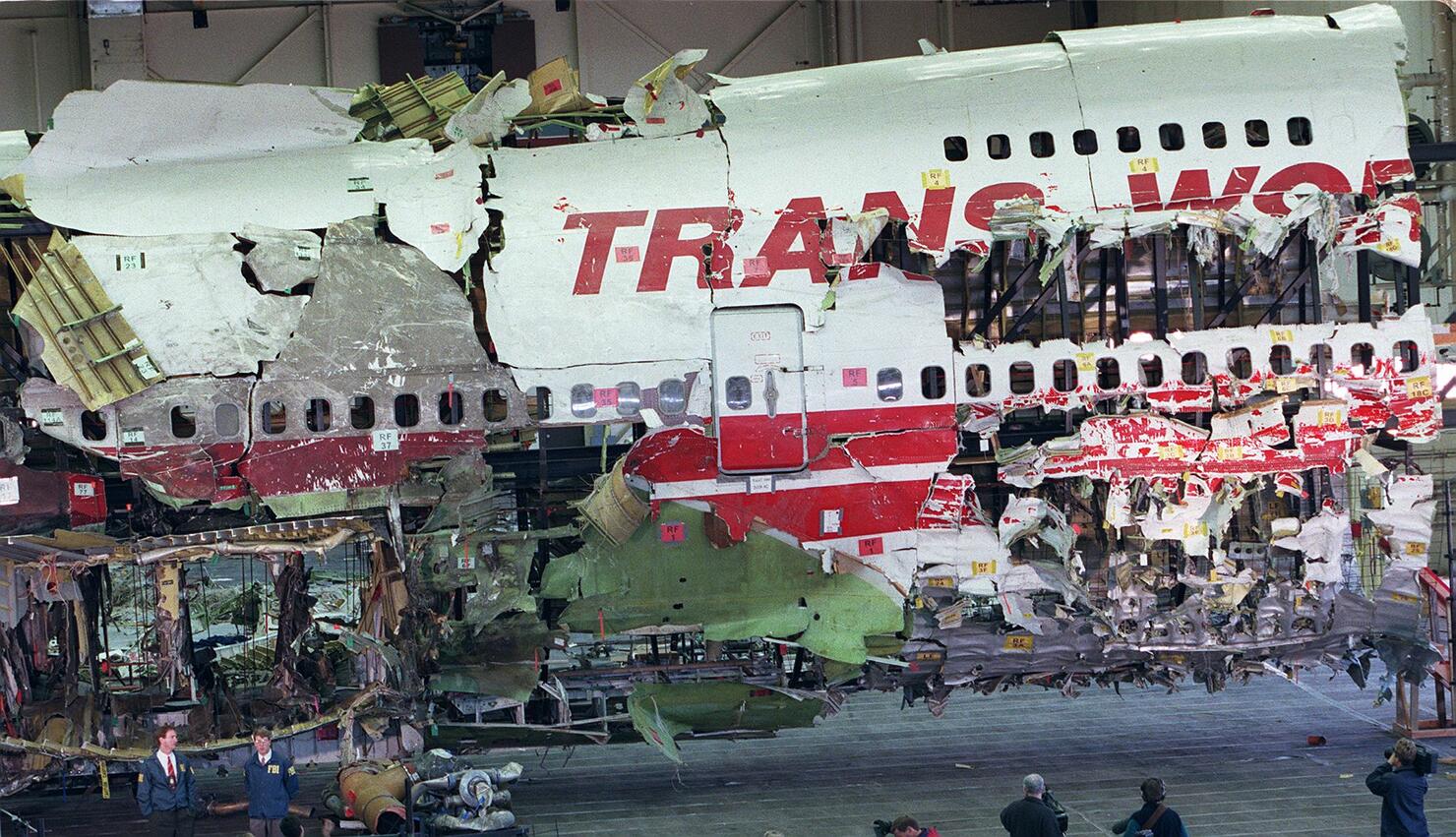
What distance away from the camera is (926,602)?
17.0 meters

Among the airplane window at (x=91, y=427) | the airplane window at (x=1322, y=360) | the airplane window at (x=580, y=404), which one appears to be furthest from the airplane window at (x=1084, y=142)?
the airplane window at (x=91, y=427)

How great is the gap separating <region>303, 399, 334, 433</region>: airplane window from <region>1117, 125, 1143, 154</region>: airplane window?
8.64 metres

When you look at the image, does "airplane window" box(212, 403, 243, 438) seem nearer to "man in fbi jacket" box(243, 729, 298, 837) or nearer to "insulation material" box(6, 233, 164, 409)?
"insulation material" box(6, 233, 164, 409)

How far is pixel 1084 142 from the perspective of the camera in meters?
16.7

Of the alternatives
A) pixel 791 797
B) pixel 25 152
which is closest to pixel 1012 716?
pixel 791 797

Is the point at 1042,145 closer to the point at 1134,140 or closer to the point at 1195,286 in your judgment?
the point at 1134,140

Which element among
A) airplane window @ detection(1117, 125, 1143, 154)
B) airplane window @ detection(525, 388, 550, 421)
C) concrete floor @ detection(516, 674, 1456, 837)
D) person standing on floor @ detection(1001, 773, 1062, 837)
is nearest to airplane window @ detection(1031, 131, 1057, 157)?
airplane window @ detection(1117, 125, 1143, 154)

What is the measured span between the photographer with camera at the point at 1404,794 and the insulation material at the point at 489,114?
34.7ft

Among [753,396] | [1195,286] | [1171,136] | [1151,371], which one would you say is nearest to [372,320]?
[753,396]

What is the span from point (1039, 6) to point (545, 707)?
22310 mm

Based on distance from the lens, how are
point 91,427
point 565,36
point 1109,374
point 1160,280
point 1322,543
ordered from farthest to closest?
point 565,36 < point 1160,280 < point 1322,543 < point 1109,374 < point 91,427

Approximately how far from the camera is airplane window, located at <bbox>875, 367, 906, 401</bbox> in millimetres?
16484

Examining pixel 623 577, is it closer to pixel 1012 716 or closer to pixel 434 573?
pixel 434 573

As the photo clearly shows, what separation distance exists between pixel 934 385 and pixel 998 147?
2592 millimetres
